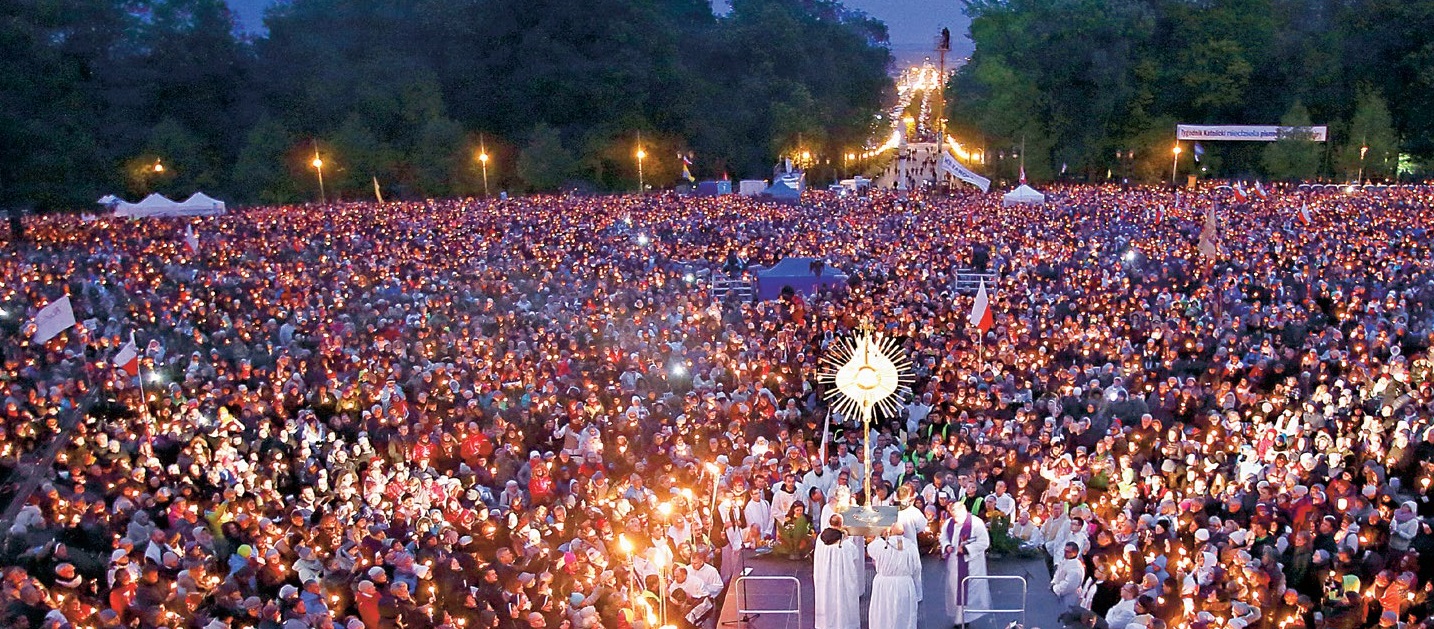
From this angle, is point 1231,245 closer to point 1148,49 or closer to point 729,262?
point 729,262

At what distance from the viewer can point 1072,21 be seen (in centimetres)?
4528

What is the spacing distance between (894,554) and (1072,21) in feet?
142

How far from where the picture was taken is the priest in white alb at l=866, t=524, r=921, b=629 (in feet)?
22.7

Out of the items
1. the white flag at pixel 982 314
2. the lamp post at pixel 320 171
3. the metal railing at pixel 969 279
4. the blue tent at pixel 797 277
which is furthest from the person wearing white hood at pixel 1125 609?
the lamp post at pixel 320 171

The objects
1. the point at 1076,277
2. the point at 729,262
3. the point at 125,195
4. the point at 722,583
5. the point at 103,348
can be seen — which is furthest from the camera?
the point at 125,195

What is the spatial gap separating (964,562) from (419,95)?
39549mm

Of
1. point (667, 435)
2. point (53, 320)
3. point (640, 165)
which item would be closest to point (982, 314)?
point (667, 435)


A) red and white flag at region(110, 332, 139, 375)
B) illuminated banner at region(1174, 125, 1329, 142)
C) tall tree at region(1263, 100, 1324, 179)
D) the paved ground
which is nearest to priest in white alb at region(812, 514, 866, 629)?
the paved ground

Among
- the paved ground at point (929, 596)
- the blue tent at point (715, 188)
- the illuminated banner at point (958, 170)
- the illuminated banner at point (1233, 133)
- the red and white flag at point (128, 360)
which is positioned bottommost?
the paved ground at point (929, 596)

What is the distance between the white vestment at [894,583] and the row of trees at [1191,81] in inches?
1644

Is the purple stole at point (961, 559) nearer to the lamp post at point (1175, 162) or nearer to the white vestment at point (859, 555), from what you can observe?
the white vestment at point (859, 555)

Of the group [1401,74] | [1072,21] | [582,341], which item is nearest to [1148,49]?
[1072,21]

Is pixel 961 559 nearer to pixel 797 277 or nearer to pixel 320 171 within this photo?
pixel 797 277

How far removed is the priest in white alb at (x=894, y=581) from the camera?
6.93m
